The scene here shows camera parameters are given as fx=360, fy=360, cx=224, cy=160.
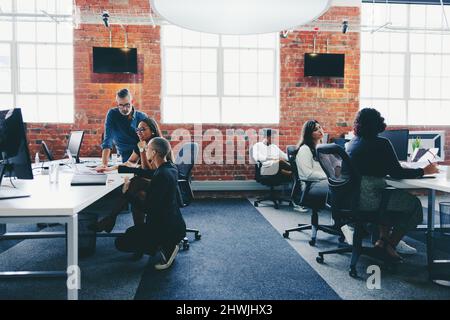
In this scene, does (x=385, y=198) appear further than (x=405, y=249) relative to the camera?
No

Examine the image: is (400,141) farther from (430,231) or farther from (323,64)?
(323,64)

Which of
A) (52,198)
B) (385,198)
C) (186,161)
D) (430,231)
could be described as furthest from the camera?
(186,161)

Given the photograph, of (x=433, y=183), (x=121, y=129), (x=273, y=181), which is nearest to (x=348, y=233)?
(x=433, y=183)

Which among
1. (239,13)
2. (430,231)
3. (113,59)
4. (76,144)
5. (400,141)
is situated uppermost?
(113,59)

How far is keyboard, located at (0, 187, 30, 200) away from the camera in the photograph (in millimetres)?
1837

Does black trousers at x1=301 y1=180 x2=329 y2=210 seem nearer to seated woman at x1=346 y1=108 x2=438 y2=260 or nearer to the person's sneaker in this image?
seated woman at x1=346 y1=108 x2=438 y2=260

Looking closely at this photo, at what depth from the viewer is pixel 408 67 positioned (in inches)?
263

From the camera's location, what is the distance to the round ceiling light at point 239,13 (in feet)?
3.76

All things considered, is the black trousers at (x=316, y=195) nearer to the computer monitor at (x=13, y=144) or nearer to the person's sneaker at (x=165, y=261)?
the person's sneaker at (x=165, y=261)

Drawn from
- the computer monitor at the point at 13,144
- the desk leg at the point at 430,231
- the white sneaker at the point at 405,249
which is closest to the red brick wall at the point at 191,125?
the desk leg at the point at 430,231

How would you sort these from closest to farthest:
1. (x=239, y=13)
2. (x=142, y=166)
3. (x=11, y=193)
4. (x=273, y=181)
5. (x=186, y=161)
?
(x=239, y=13) → (x=11, y=193) → (x=142, y=166) → (x=186, y=161) → (x=273, y=181)

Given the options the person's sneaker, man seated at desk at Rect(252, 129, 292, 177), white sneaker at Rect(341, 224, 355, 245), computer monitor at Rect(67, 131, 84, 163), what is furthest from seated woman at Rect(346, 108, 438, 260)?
computer monitor at Rect(67, 131, 84, 163)

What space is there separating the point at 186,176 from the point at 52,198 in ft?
5.71

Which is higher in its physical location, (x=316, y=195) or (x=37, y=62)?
(x=37, y=62)
